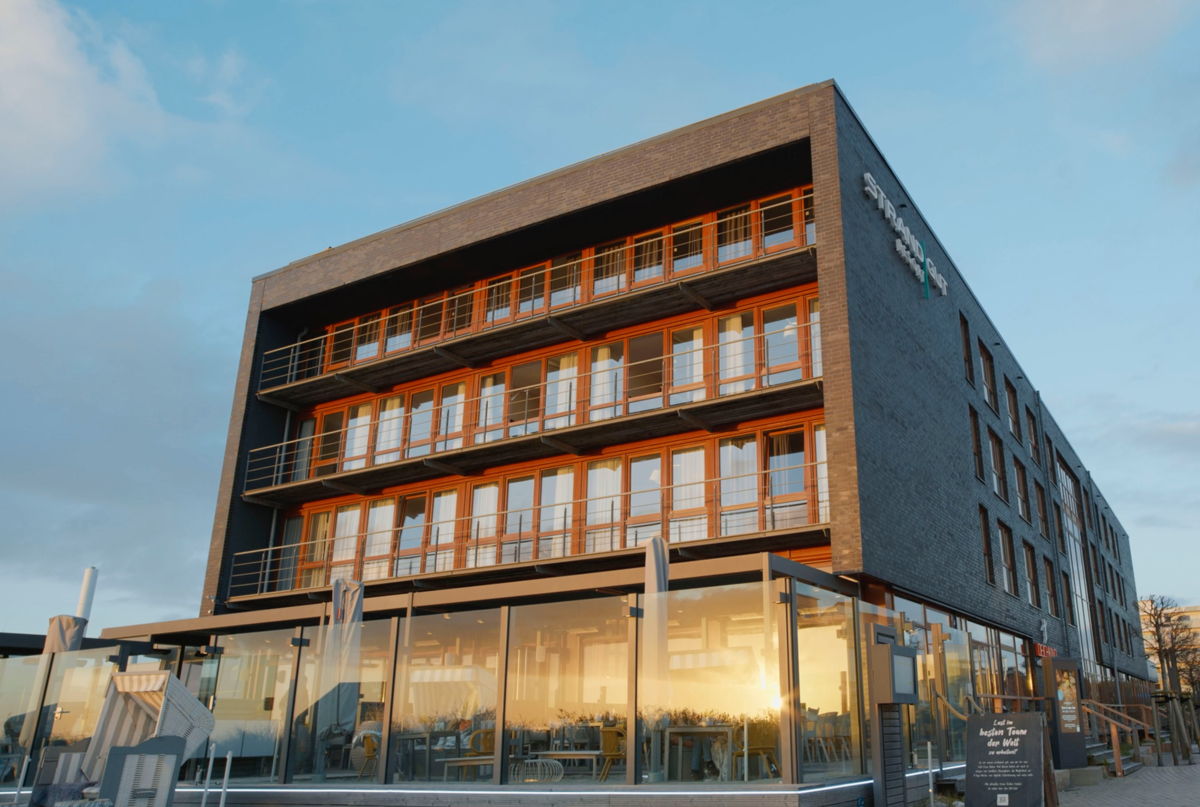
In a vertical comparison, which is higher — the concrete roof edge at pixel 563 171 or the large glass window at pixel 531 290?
the concrete roof edge at pixel 563 171

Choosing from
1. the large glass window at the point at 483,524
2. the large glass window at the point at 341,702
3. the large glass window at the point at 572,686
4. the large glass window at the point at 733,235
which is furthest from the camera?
the large glass window at the point at 483,524

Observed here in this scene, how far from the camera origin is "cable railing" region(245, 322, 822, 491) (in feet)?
53.7

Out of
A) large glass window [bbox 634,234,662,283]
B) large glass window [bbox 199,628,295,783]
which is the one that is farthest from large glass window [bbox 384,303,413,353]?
large glass window [bbox 199,628,295,783]

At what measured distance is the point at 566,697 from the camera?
11961 millimetres

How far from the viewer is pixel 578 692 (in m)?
11.9

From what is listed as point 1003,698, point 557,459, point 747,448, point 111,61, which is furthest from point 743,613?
point 111,61

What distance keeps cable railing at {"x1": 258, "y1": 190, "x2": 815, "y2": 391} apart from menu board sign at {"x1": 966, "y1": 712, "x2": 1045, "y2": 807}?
8.03 meters

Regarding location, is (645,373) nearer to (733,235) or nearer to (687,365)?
(687,365)

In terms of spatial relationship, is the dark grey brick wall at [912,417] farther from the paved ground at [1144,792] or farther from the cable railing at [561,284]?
the paved ground at [1144,792]

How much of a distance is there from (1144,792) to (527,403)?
1227cm

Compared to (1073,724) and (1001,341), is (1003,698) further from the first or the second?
(1001,341)

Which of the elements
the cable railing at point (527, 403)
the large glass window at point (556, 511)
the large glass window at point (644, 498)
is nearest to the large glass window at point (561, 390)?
the cable railing at point (527, 403)

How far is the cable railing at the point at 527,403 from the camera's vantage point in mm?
16375

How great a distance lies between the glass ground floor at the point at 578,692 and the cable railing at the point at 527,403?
3679mm
